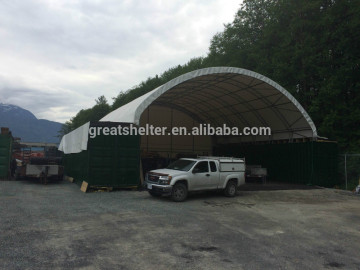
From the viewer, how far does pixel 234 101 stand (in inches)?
851

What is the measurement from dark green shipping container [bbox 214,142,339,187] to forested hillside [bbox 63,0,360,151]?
8.87 feet

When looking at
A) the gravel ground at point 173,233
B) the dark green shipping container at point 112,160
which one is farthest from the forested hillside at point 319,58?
the dark green shipping container at point 112,160

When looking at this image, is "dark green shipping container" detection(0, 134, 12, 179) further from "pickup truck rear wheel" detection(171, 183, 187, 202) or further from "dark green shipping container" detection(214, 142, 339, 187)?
"dark green shipping container" detection(214, 142, 339, 187)

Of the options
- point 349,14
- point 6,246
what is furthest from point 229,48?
point 6,246

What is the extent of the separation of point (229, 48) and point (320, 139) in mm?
15019

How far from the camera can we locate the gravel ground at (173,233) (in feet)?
17.3

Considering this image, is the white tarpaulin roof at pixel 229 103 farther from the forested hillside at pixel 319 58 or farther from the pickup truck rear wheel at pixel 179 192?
the pickup truck rear wheel at pixel 179 192

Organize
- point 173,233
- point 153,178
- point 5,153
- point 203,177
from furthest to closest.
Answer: point 5,153, point 203,177, point 153,178, point 173,233

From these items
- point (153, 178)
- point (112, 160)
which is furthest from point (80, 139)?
point (153, 178)

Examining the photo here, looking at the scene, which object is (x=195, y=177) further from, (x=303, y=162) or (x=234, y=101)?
(x=234, y=101)

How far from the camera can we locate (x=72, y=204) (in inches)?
416

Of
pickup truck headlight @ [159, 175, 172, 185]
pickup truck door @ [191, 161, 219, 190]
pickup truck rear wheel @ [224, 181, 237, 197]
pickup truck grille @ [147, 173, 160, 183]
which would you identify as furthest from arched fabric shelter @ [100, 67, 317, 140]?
pickup truck rear wheel @ [224, 181, 237, 197]

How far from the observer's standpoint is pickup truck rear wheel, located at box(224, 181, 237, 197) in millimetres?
13258

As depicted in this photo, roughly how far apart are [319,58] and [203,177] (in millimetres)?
15828
